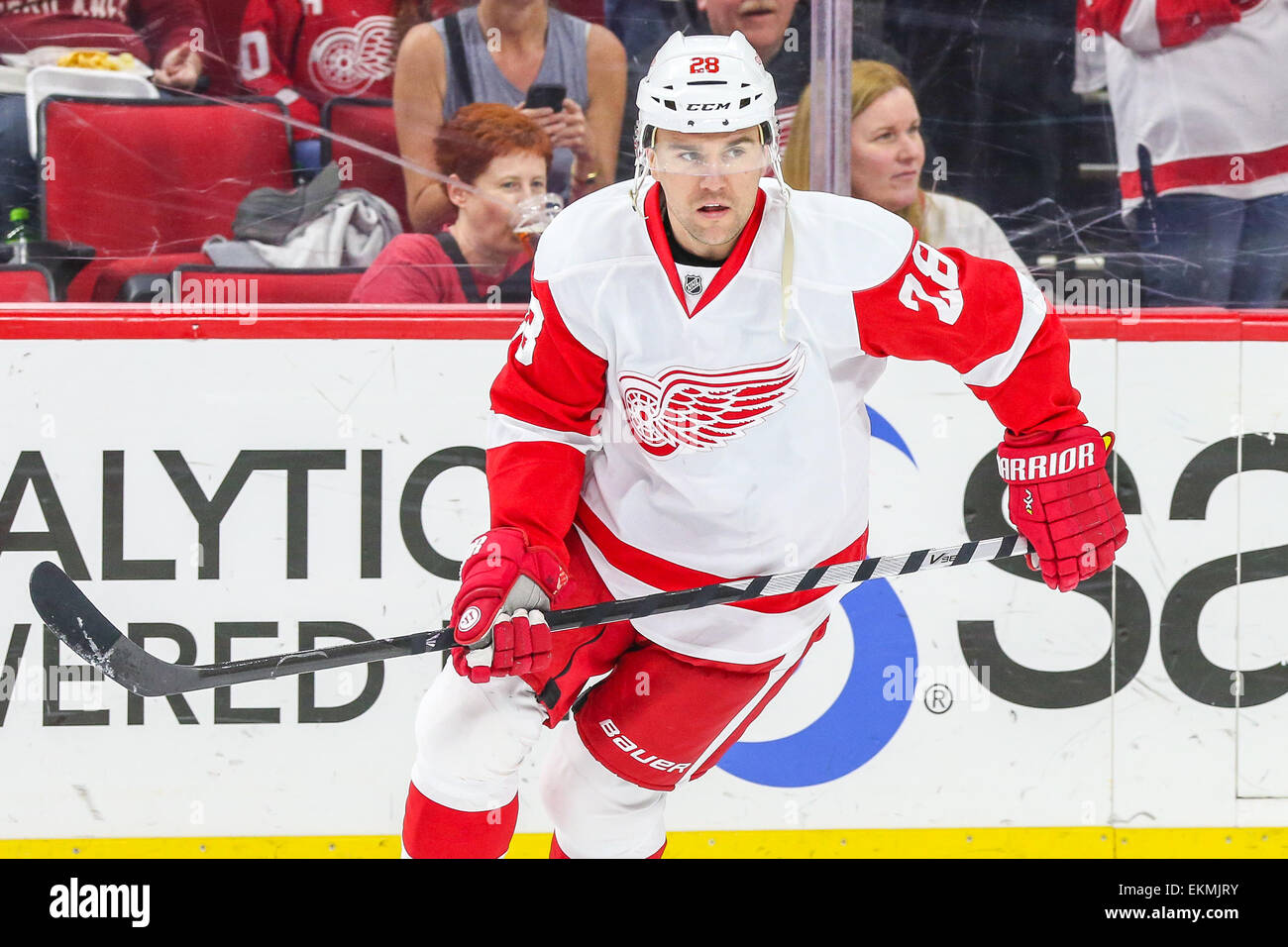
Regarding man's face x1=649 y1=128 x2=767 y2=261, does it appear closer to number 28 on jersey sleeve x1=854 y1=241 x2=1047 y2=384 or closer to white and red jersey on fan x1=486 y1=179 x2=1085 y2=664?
white and red jersey on fan x1=486 y1=179 x2=1085 y2=664

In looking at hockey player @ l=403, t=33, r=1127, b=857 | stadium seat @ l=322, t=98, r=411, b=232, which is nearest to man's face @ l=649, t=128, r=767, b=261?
hockey player @ l=403, t=33, r=1127, b=857

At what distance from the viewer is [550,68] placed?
2.68 m

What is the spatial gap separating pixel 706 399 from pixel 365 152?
1.09 m

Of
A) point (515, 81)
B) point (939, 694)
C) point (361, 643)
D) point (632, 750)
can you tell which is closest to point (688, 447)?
point (632, 750)

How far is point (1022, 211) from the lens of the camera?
8.72 ft

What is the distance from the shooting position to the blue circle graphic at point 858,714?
2.54 m

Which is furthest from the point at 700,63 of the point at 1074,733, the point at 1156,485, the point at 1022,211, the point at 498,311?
the point at 1074,733

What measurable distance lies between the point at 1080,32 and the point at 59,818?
2.30 metres

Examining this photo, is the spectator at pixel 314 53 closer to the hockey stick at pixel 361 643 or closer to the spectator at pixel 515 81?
the spectator at pixel 515 81

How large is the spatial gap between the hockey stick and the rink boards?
0.23 metres

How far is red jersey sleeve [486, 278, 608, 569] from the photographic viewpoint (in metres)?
1.96

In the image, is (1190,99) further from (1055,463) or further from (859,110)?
(1055,463)

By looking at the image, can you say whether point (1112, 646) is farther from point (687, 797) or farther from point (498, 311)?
point (498, 311)
